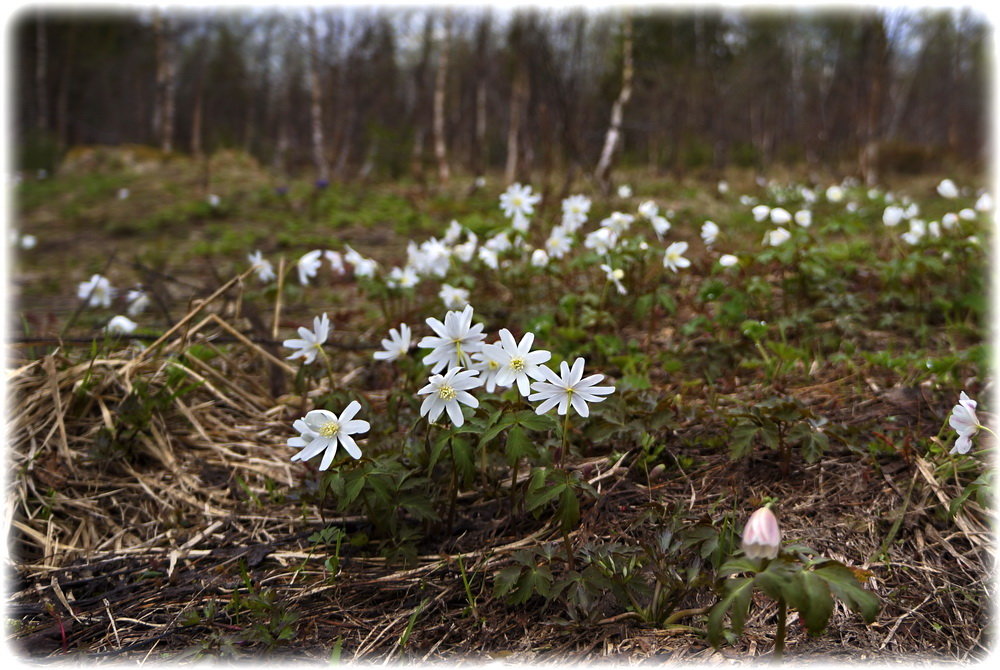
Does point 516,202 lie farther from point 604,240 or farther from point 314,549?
point 314,549

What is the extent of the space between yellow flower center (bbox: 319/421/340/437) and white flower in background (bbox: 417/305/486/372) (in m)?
0.25

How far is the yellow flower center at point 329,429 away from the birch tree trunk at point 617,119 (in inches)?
287

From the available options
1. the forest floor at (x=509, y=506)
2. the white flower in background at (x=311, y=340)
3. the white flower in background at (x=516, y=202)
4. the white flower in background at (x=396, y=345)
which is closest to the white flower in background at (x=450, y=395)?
the forest floor at (x=509, y=506)

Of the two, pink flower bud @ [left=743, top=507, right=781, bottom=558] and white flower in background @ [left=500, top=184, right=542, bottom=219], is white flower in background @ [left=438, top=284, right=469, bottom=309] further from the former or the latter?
pink flower bud @ [left=743, top=507, right=781, bottom=558]

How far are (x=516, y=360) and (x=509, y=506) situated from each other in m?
0.55

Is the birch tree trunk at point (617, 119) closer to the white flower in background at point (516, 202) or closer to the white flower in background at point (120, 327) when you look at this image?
the white flower in background at point (516, 202)

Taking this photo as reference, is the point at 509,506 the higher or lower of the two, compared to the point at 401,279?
→ lower

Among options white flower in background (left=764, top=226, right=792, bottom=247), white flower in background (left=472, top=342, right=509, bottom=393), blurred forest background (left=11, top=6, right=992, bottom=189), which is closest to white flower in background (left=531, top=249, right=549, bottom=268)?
white flower in background (left=764, top=226, right=792, bottom=247)

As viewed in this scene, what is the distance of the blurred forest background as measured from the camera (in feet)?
35.3

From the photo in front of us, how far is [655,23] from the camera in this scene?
13.4m

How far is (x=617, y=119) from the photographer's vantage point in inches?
407

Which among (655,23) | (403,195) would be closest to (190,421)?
(403,195)

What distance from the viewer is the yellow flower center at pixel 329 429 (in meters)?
1.47

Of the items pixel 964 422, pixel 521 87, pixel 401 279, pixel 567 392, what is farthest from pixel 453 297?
pixel 521 87
